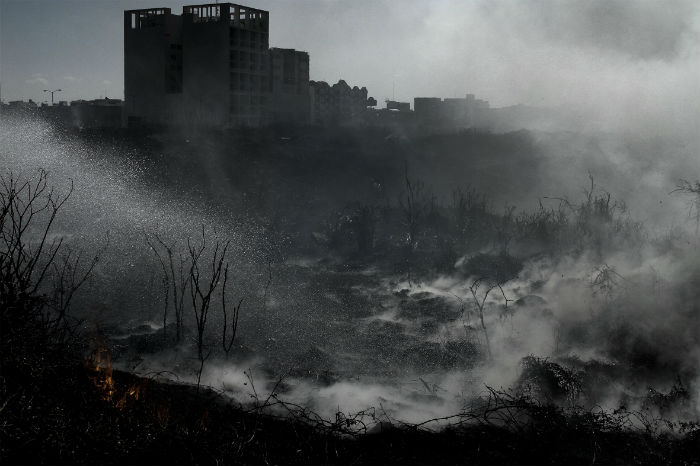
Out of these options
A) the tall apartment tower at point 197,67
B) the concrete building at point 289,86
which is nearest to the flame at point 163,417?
the tall apartment tower at point 197,67

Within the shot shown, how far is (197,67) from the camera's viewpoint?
32250 millimetres

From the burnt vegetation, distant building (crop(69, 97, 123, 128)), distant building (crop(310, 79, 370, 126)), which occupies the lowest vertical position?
the burnt vegetation

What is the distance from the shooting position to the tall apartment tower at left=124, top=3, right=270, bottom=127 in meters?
31.6

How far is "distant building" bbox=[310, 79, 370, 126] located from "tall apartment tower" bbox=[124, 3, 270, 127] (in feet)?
21.8

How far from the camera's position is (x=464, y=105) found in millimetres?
53688

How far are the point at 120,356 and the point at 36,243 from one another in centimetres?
917

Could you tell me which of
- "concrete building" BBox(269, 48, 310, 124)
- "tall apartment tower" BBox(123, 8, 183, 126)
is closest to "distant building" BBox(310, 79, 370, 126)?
"concrete building" BBox(269, 48, 310, 124)

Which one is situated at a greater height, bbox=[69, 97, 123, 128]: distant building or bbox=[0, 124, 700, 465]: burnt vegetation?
bbox=[69, 97, 123, 128]: distant building

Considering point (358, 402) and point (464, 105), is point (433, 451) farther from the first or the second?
point (464, 105)

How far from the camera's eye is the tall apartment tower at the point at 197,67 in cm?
3161

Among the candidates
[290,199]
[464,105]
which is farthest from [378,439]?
[464,105]

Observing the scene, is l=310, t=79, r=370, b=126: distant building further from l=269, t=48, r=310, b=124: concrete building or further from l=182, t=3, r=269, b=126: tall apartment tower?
l=182, t=3, r=269, b=126: tall apartment tower

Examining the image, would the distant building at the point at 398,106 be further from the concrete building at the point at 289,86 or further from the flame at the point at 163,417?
the flame at the point at 163,417

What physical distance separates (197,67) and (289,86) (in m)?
5.67
